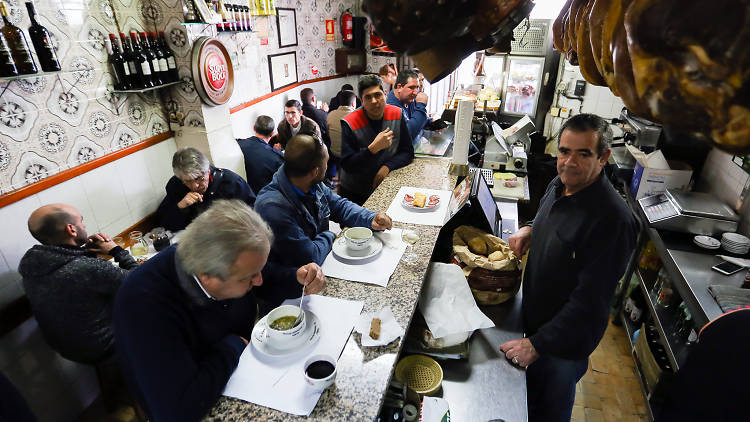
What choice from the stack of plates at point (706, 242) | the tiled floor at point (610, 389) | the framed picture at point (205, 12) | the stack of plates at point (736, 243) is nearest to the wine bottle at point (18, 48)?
the framed picture at point (205, 12)

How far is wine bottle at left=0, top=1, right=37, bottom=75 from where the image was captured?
2.23 metres

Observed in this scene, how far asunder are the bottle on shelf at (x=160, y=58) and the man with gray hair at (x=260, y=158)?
1.02 metres

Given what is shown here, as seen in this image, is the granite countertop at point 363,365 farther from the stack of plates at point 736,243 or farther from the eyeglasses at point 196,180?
the stack of plates at point 736,243

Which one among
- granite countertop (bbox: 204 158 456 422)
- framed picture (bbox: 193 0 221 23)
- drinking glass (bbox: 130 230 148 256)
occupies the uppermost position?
framed picture (bbox: 193 0 221 23)

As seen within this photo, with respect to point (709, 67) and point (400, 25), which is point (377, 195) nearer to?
point (400, 25)

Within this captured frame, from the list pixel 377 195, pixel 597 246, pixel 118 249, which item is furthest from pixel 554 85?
pixel 118 249

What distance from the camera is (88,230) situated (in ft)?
9.41

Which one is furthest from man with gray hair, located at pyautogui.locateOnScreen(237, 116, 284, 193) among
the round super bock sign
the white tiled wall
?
the white tiled wall

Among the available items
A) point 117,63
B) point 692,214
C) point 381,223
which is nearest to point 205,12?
point 117,63

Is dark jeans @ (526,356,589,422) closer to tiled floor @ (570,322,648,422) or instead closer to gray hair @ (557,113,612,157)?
gray hair @ (557,113,612,157)

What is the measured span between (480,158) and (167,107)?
3376 mm

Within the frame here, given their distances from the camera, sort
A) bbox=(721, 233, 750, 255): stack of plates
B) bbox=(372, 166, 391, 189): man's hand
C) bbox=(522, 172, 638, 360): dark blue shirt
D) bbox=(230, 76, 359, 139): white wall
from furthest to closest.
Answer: bbox=(230, 76, 359, 139): white wall, bbox=(372, 166, 391, 189): man's hand, bbox=(721, 233, 750, 255): stack of plates, bbox=(522, 172, 638, 360): dark blue shirt

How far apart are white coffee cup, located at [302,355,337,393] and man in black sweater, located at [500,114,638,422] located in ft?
2.83

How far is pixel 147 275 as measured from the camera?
1279mm
